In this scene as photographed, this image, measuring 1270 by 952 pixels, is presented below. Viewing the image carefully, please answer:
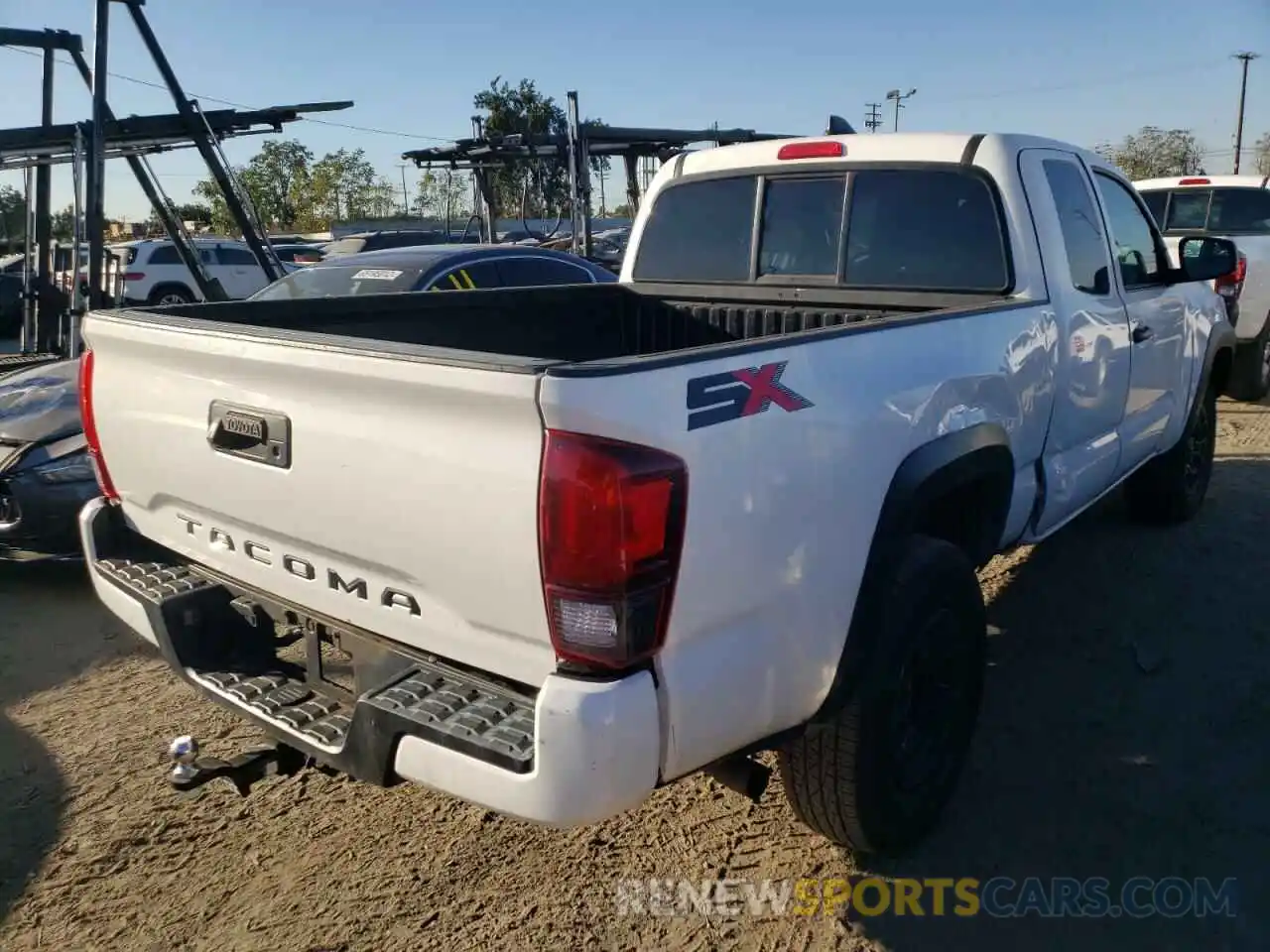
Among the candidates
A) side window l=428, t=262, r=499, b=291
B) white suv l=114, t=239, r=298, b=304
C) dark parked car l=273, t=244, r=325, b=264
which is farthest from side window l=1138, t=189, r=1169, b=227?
dark parked car l=273, t=244, r=325, b=264

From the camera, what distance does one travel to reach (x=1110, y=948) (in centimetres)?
268

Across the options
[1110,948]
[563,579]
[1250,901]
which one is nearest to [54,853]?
[563,579]

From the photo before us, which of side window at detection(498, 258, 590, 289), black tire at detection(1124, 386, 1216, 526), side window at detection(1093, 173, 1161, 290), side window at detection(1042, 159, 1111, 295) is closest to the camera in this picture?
side window at detection(1042, 159, 1111, 295)

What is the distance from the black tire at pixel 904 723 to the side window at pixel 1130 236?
2132mm

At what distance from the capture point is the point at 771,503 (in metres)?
2.20

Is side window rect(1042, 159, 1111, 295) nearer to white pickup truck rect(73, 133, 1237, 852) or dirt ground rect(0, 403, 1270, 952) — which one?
white pickup truck rect(73, 133, 1237, 852)

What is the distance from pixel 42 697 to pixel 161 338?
2.15m

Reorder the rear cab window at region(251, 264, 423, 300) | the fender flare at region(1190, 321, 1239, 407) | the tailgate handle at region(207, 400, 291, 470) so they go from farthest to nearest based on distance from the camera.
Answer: the rear cab window at region(251, 264, 423, 300) < the fender flare at region(1190, 321, 1239, 407) < the tailgate handle at region(207, 400, 291, 470)

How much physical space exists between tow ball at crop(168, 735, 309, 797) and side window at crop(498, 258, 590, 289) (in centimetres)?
581

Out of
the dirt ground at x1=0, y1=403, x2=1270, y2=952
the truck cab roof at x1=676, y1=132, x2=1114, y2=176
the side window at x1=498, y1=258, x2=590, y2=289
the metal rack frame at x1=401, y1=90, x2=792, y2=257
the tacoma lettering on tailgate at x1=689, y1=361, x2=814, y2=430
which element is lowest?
the dirt ground at x1=0, y1=403, x2=1270, y2=952

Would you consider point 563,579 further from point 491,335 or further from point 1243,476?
point 1243,476

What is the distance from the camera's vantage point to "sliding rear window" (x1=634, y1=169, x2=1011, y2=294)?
3.78m

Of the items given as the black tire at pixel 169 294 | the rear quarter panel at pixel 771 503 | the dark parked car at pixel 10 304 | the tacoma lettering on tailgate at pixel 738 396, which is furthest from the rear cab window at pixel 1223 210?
the dark parked car at pixel 10 304

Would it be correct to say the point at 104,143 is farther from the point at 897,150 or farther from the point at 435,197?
the point at 435,197
